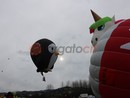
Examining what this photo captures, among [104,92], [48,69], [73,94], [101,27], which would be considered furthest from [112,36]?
[73,94]

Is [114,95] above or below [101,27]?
below

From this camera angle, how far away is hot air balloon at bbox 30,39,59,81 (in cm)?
2172

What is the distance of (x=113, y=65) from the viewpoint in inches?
369

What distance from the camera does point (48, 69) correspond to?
74.2 feet

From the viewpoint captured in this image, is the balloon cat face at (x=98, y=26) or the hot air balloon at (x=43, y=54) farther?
the hot air balloon at (x=43, y=54)

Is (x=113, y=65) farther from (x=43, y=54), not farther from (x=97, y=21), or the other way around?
(x=43, y=54)

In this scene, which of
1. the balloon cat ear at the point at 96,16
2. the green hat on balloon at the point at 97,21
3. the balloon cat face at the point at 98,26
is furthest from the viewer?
the balloon cat ear at the point at 96,16

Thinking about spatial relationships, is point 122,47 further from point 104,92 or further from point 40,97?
point 40,97

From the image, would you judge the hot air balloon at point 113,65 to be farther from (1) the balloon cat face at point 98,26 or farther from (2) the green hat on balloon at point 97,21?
(2) the green hat on balloon at point 97,21

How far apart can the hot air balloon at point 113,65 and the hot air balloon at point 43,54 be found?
36.9 feet

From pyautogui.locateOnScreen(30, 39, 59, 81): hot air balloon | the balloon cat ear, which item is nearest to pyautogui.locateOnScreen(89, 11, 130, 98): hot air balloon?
the balloon cat ear

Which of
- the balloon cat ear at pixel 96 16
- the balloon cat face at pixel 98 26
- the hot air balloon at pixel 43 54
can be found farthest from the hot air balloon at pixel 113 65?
the hot air balloon at pixel 43 54

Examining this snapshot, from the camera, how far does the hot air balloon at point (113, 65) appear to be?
918 centimetres

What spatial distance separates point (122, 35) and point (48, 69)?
527 inches
